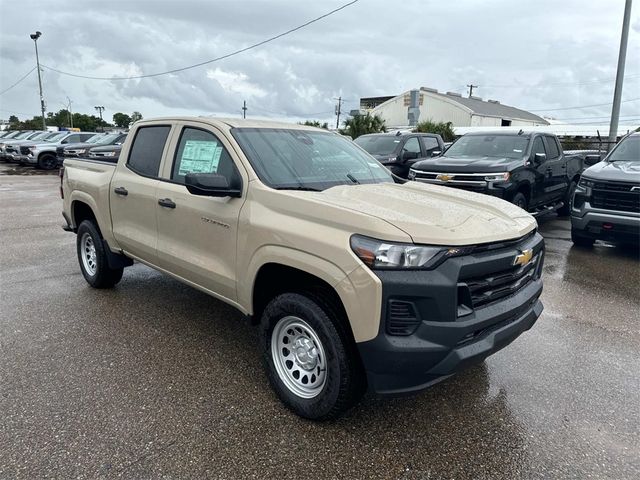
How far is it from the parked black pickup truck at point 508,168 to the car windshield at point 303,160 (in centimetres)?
427

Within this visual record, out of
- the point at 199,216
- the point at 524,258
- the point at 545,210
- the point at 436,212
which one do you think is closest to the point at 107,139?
the point at 545,210

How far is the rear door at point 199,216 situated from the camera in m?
3.40

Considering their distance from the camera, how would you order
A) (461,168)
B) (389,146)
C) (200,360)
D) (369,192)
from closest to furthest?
(369,192), (200,360), (461,168), (389,146)

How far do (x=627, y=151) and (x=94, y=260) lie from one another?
8.41 meters

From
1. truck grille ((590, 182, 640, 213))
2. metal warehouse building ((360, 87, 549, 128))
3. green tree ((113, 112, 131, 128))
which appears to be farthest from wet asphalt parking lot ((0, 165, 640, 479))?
green tree ((113, 112, 131, 128))

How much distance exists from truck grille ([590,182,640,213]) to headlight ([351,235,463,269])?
5.73 meters

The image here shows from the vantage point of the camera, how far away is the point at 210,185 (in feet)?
10.3

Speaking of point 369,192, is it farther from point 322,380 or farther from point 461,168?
point 461,168

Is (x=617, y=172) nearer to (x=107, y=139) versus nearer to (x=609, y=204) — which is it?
(x=609, y=204)

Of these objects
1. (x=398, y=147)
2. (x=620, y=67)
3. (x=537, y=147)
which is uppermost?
(x=620, y=67)

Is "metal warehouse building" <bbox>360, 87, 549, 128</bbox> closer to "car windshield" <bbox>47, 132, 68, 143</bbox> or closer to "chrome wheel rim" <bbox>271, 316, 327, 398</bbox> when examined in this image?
"car windshield" <bbox>47, 132, 68, 143</bbox>

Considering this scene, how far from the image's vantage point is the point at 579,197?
7492mm

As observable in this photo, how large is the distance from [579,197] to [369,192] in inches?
216

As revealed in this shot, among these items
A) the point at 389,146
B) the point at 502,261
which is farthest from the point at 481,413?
the point at 389,146
